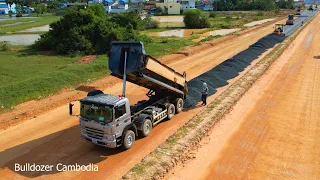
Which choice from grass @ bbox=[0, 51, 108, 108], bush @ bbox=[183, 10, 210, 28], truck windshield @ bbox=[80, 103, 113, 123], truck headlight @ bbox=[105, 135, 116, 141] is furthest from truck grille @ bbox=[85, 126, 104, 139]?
bush @ bbox=[183, 10, 210, 28]

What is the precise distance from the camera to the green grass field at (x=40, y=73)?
69.3ft

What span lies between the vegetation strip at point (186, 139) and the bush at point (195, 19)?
50.5 m

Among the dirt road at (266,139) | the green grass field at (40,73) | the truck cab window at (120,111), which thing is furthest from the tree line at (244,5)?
the truck cab window at (120,111)

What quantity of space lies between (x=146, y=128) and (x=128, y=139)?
1412mm

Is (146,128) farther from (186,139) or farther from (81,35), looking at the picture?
(81,35)

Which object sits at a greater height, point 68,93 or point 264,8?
point 264,8

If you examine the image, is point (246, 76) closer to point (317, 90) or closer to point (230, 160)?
point (317, 90)

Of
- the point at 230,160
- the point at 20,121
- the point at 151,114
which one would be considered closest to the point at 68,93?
the point at 20,121

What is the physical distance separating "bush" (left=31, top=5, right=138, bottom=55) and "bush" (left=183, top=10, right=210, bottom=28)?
112ft

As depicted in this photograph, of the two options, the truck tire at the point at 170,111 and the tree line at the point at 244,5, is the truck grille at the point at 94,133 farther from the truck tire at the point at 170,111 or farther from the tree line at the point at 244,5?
the tree line at the point at 244,5

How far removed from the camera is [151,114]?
1460 centimetres

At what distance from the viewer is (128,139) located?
42.5ft

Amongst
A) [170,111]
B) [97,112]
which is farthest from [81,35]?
[97,112]

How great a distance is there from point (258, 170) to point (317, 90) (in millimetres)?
13069
